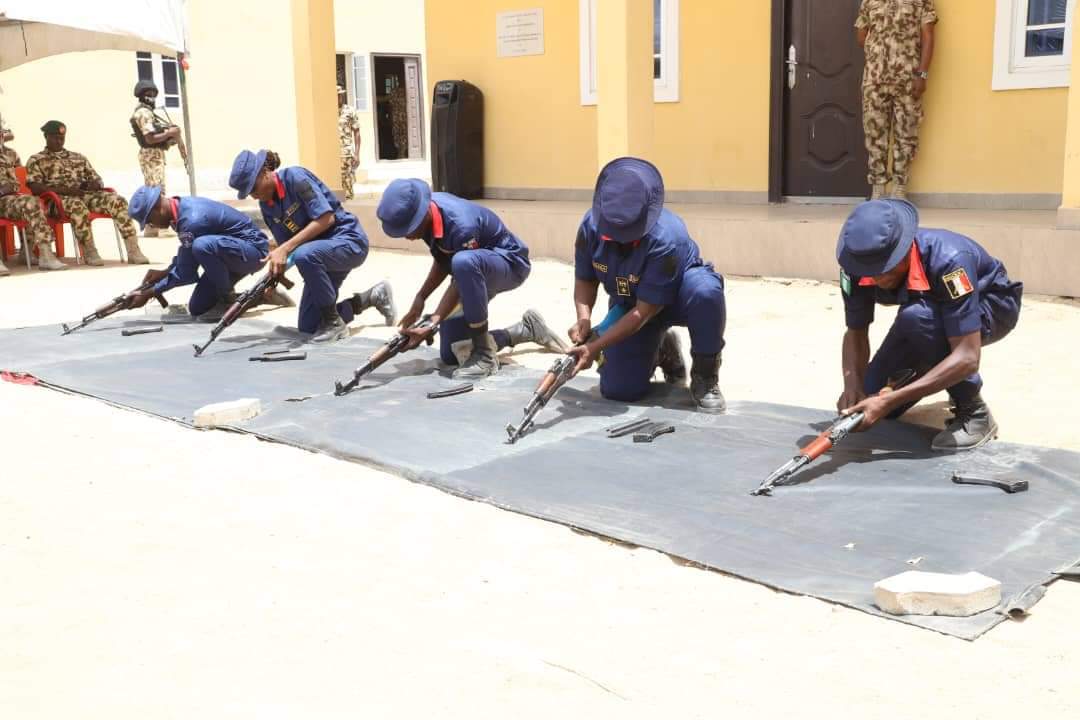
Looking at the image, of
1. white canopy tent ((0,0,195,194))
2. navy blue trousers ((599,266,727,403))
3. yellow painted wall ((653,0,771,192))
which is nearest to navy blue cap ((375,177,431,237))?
navy blue trousers ((599,266,727,403))

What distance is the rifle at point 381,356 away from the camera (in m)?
5.40

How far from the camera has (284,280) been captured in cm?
772

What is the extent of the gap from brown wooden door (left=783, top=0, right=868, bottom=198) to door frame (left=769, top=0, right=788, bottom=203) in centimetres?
5

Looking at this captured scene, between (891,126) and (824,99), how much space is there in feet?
3.17

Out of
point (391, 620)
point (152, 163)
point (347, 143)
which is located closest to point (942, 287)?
point (391, 620)

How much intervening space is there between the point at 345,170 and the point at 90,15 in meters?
5.55

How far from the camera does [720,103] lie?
10234 mm

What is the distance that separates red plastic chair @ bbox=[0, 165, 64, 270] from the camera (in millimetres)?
10773

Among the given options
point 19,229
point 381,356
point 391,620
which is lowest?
point 391,620

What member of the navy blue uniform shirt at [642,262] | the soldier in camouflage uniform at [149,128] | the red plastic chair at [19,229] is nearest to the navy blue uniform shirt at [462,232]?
the navy blue uniform shirt at [642,262]

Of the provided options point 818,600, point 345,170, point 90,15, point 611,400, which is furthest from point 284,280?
point 345,170

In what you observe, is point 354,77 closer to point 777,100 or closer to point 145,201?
point 777,100

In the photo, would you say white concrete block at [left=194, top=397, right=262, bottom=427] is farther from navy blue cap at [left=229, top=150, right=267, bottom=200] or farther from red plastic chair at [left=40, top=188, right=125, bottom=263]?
red plastic chair at [left=40, top=188, right=125, bottom=263]

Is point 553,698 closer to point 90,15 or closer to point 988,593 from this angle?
point 988,593
